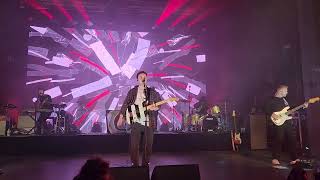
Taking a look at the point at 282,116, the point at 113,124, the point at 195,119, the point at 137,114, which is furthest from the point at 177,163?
the point at 195,119

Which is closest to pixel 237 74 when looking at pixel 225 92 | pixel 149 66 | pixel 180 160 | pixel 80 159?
pixel 225 92

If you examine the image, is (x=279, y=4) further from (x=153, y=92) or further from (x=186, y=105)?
(x=153, y=92)

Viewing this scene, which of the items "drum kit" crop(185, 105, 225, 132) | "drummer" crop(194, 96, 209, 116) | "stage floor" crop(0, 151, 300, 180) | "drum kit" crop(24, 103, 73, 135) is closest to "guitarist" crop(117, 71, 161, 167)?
"stage floor" crop(0, 151, 300, 180)

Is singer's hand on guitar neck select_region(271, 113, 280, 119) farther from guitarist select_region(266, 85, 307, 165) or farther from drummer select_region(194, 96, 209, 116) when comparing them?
drummer select_region(194, 96, 209, 116)

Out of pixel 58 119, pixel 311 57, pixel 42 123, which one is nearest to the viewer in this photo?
pixel 311 57

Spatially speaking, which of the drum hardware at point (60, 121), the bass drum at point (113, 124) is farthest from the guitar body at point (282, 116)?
the drum hardware at point (60, 121)

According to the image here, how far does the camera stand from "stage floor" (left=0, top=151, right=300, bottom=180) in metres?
5.69

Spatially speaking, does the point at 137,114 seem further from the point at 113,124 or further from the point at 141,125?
the point at 113,124

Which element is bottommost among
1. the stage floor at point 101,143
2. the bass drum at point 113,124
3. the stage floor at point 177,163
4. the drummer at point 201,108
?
the stage floor at point 177,163

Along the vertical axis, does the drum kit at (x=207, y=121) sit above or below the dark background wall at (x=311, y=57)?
below

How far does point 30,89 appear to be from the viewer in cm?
1188

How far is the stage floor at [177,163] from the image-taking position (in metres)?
5.69

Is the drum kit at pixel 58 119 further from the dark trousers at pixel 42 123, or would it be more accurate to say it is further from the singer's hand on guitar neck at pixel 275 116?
the singer's hand on guitar neck at pixel 275 116

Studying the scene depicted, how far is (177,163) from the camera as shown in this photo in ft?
22.8
